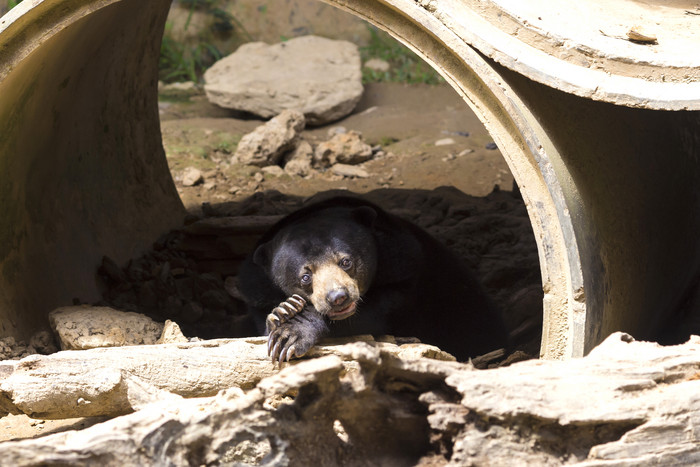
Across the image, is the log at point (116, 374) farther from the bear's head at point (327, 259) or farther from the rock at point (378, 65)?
the rock at point (378, 65)

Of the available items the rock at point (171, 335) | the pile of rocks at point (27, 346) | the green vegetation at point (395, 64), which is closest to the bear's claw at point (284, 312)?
the rock at point (171, 335)

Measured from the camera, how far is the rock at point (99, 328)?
3865mm

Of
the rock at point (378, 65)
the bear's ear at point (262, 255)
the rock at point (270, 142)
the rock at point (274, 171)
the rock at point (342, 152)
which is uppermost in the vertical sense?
the rock at point (378, 65)

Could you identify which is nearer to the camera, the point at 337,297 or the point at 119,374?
the point at 119,374

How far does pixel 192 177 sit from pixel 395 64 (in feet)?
14.1

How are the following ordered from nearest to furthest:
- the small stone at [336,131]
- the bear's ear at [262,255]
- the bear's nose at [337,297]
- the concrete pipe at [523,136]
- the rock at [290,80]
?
the concrete pipe at [523,136], the bear's nose at [337,297], the bear's ear at [262,255], the small stone at [336,131], the rock at [290,80]

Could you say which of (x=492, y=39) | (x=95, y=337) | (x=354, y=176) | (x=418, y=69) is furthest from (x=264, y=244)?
(x=418, y=69)

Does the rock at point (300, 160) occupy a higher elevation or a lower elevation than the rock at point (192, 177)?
lower

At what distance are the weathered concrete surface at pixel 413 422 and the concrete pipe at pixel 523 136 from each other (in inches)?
26.8

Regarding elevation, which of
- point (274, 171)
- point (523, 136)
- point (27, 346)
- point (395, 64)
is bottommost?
point (523, 136)

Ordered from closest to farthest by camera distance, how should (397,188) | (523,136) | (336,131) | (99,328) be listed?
(523,136) → (99,328) → (397,188) → (336,131)

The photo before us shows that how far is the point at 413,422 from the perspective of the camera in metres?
2.56

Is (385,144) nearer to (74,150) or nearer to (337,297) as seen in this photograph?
(74,150)

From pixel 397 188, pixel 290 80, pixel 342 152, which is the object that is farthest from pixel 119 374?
pixel 290 80
